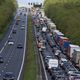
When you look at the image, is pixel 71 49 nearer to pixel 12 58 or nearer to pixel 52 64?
pixel 12 58

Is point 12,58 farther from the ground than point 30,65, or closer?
closer

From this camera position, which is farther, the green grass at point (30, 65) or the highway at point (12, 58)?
the highway at point (12, 58)

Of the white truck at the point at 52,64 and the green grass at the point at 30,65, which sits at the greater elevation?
the white truck at the point at 52,64

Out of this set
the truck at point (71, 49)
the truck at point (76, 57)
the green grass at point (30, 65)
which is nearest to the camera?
the green grass at point (30, 65)

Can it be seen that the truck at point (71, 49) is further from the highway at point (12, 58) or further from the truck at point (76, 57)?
the highway at point (12, 58)

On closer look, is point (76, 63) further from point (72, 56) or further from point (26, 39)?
point (26, 39)

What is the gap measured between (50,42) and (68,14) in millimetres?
34778

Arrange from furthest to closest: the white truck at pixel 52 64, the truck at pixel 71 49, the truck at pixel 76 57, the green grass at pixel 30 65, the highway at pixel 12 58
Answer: the truck at pixel 71 49 → the truck at pixel 76 57 → the white truck at pixel 52 64 → the highway at pixel 12 58 → the green grass at pixel 30 65

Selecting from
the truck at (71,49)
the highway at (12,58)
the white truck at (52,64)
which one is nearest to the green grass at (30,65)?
the highway at (12,58)

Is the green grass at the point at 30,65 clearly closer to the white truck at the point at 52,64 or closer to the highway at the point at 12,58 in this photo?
the highway at the point at 12,58

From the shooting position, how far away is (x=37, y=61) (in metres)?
83.2

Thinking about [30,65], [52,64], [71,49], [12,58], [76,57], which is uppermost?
[52,64]

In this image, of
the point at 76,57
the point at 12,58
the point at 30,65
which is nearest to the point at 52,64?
the point at 76,57

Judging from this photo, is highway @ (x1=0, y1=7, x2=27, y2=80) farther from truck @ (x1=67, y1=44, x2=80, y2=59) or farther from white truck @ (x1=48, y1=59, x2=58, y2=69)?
truck @ (x1=67, y1=44, x2=80, y2=59)
